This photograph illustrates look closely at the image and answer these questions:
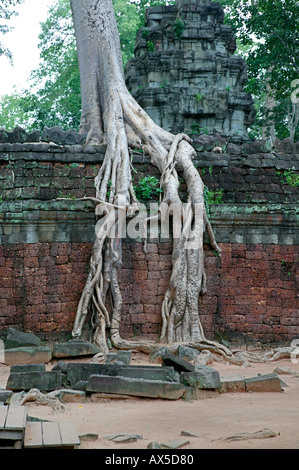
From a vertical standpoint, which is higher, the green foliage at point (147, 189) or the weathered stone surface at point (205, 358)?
the green foliage at point (147, 189)

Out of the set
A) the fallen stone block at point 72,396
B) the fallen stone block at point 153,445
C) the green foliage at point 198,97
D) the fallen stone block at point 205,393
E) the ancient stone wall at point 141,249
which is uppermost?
the green foliage at point 198,97

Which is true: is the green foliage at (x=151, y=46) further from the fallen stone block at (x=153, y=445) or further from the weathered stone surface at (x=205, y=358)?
the fallen stone block at (x=153, y=445)

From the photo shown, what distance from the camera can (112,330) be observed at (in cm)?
818

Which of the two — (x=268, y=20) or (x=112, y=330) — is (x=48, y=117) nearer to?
(x=268, y=20)

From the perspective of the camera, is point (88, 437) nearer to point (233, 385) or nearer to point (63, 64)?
point (233, 385)

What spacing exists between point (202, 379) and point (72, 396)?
3.90ft

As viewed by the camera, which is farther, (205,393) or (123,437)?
(205,393)

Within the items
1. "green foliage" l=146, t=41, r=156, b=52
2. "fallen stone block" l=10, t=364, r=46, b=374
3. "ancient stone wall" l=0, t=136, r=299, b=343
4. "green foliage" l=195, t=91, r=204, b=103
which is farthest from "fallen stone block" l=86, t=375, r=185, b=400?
"green foliage" l=146, t=41, r=156, b=52

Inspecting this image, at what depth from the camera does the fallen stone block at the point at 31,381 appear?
5949 millimetres

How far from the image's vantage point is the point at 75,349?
24.4 feet

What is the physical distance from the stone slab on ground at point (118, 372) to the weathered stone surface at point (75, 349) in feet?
3.78

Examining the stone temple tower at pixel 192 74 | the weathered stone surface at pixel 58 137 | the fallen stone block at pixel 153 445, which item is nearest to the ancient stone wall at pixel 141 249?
the weathered stone surface at pixel 58 137

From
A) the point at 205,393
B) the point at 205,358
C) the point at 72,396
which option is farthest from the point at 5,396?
the point at 205,358
